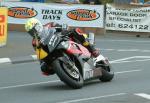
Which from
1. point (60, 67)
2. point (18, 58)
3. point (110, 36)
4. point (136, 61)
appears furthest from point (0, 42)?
point (60, 67)

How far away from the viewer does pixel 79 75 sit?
12.7 metres

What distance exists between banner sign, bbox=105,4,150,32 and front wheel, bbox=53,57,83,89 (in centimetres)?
1682

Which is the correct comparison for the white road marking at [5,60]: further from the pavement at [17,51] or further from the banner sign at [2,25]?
the banner sign at [2,25]

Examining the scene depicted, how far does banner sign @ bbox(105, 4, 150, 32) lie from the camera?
29219 mm

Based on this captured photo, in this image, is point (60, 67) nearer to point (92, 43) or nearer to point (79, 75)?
point (79, 75)

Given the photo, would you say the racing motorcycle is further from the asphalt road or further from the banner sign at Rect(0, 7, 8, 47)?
the banner sign at Rect(0, 7, 8, 47)

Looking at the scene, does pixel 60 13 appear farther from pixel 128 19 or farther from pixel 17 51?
pixel 17 51

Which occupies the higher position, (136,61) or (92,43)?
(92,43)

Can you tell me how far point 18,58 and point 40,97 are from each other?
24.7 ft

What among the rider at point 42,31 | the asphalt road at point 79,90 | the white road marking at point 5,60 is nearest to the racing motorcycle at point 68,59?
the rider at point 42,31

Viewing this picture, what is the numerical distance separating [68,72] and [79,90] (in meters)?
0.46

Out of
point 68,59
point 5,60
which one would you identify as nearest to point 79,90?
point 68,59

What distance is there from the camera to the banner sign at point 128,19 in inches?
1150

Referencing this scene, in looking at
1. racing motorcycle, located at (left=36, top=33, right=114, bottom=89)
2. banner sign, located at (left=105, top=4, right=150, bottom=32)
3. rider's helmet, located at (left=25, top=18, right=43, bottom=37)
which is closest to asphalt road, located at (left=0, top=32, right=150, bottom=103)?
racing motorcycle, located at (left=36, top=33, right=114, bottom=89)
